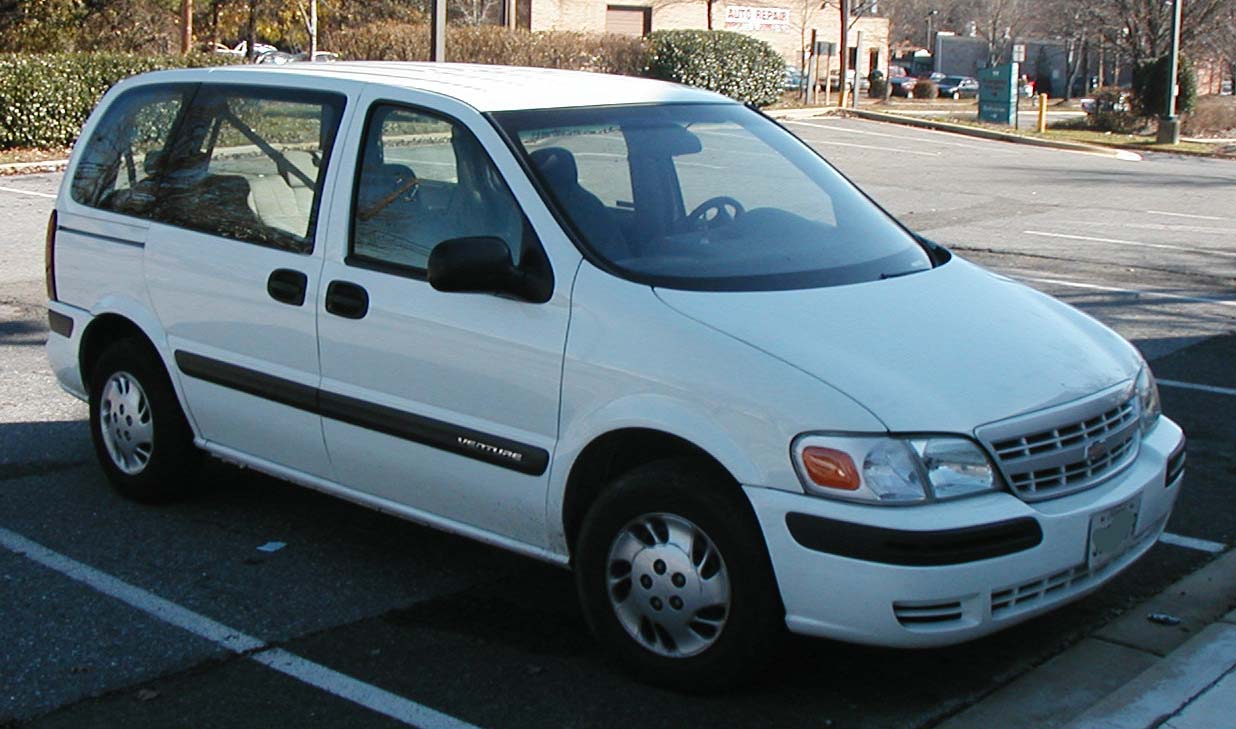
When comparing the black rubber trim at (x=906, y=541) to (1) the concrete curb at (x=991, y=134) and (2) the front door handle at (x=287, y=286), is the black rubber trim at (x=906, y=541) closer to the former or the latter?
(2) the front door handle at (x=287, y=286)

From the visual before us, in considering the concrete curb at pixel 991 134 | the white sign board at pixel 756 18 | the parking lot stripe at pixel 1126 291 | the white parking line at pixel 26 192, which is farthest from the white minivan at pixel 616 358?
the white sign board at pixel 756 18

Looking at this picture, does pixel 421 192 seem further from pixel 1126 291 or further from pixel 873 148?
pixel 873 148

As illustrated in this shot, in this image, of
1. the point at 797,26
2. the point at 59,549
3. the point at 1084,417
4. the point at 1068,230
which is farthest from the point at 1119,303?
the point at 797,26

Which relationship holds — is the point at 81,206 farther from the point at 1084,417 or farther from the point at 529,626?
the point at 1084,417

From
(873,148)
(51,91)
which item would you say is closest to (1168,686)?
(51,91)

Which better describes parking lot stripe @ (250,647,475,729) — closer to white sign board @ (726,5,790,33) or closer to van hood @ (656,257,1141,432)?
van hood @ (656,257,1141,432)

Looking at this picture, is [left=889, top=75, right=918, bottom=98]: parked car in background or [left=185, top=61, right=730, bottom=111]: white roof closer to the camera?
[left=185, top=61, right=730, bottom=111]: white roof

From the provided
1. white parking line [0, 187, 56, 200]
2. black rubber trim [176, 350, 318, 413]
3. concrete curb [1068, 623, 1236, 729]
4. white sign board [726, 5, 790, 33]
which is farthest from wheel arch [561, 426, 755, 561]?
white sign board [726, 5, 790, 33]

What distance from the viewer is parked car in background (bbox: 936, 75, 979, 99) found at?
62219 millimetres

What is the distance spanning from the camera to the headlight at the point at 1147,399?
4809mm

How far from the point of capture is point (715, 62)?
35.7 m

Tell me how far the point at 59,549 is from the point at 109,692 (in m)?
1.39

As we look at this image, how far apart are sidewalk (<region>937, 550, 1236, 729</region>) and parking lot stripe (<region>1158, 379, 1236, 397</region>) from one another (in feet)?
11.3

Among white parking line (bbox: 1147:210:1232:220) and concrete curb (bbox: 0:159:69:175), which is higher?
concrete curb (bbox: 0:159:69:175)
